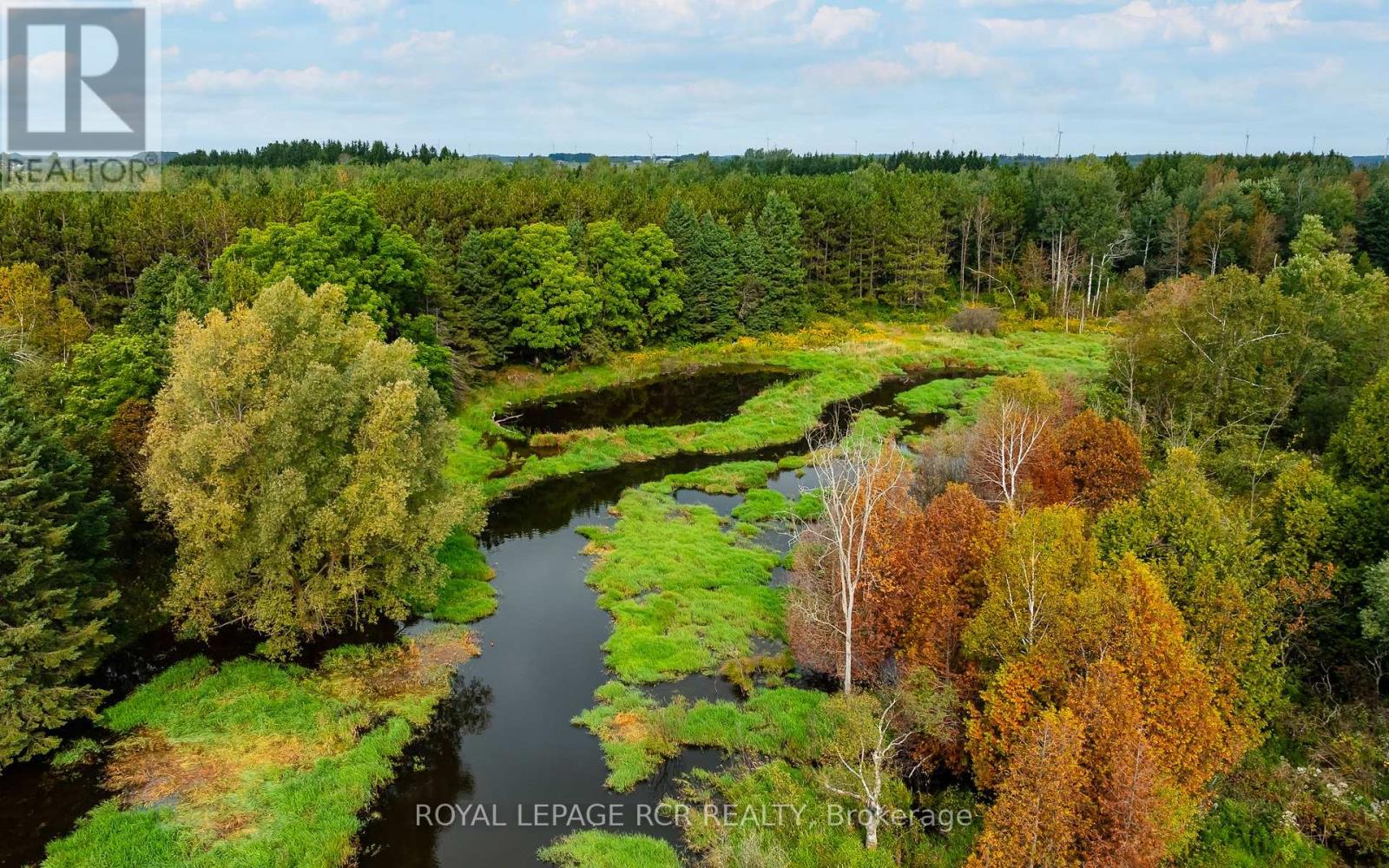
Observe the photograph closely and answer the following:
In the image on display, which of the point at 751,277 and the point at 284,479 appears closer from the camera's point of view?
the point at 284,479

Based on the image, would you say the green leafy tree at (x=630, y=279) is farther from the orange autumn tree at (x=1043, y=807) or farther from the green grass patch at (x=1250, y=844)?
the orange autumn tree at (x=1043, y=807)

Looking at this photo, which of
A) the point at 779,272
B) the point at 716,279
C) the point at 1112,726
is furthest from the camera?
the point at 779,272

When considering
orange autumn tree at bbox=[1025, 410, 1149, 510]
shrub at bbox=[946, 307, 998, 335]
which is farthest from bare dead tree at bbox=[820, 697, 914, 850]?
shrub at bbox=[946, 307, 998, 335]

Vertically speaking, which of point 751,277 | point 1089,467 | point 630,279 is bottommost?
point 1089,467

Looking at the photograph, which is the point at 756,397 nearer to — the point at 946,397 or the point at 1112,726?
the point at 946,397

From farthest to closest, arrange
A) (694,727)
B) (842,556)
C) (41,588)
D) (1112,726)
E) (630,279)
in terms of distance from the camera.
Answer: (630,279) → (694,727) → (842,556) → (41,588) → (1112,726)

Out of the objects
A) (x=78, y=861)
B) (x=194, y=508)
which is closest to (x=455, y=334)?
→ (x=194, y=508)

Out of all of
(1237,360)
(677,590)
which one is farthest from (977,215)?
(677,590)
